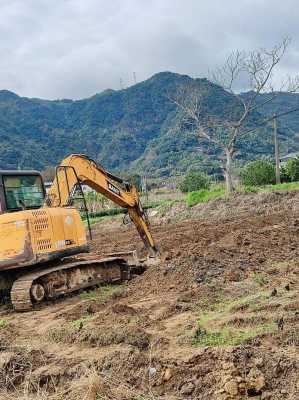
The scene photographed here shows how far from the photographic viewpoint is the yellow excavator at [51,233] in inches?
365

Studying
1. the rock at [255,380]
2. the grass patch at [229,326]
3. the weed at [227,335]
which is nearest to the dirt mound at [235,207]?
the grass patch at [229,326]

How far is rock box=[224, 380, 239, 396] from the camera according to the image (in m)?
4.63

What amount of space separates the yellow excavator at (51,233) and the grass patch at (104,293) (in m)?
0.22

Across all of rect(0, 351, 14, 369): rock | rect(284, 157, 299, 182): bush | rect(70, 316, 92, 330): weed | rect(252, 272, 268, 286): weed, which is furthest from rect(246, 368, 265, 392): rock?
rect(284, 157, 299, 182): bush

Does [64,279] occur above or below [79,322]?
above

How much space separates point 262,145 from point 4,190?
72.3 m

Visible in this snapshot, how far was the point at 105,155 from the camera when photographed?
354 feet

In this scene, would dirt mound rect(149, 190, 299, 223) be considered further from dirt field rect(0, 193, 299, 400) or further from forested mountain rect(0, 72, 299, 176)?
forested mountain rect(0, 72, 299, 176)

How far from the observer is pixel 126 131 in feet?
392

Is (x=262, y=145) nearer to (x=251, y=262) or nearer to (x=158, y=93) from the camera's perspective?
(x=158, y=93)

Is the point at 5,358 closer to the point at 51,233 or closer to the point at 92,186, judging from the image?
the point at 51,233

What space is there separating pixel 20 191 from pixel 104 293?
2462mm

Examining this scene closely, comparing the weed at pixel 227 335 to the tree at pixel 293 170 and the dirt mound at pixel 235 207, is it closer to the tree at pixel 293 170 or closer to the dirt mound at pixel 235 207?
the dirt mound at pixel 235 207

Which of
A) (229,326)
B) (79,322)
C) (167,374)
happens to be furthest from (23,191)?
(167,374)
